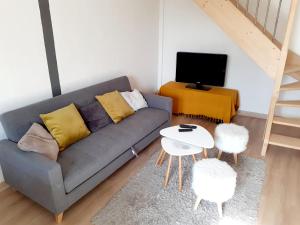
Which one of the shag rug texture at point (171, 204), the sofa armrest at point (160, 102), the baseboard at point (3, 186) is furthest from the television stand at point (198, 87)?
the baseboard at point (3, 186)

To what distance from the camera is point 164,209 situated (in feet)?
6.92

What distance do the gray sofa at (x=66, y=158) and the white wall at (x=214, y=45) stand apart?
2046 millimetres

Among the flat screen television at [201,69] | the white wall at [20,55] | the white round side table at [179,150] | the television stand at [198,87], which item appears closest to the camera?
the white wall at [20,55]

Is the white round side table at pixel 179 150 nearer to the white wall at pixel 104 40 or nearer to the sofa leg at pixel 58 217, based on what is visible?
the sofa leg at pixel 58 217

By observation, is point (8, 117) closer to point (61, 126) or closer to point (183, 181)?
point (61, 126)

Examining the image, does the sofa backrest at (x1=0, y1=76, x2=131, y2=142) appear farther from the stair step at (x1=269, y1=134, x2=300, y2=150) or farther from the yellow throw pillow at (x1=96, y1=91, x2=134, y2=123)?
the stair step at (x1=269, y1=134, x2=300, y2=150)

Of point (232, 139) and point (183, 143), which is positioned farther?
point (232, 139)

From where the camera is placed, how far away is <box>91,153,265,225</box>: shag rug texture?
199 cm

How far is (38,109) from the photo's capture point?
233cm

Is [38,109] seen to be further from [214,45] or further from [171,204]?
[214,45]

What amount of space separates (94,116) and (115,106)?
34 cm

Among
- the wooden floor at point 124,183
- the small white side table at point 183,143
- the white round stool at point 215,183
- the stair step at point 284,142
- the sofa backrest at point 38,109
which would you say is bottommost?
the wooden floor at point 124,183

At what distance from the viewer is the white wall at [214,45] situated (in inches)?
157

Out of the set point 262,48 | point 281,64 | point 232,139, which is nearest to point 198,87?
point 262,48
